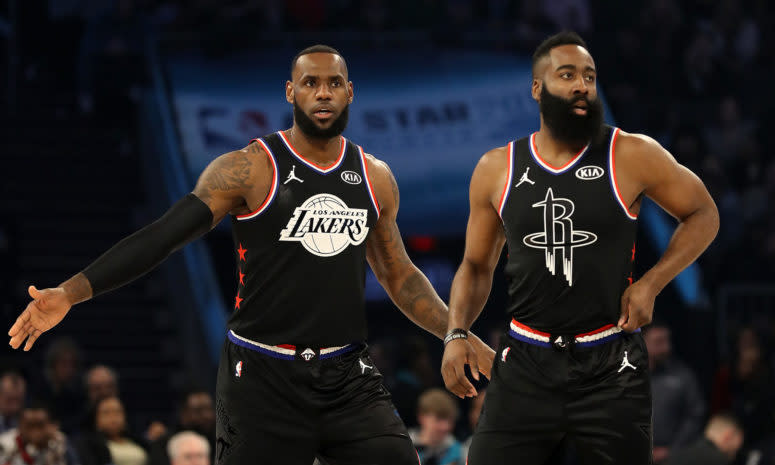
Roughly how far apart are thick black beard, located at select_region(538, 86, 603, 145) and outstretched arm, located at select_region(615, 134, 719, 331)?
5.1 inches

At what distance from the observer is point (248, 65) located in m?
14.2

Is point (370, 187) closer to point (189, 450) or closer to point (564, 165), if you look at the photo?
point (564, 165)

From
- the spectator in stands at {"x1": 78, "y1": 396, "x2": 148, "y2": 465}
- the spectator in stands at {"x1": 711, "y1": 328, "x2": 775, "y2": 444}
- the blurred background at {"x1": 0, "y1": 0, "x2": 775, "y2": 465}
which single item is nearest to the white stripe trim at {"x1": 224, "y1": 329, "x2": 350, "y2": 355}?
the spectator in stands at {"x1": 78, "y1": 396, "x2": 148, "y2": 465}

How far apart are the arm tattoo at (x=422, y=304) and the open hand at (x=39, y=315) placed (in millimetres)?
1597

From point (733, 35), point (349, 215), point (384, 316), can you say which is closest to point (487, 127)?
point (384, 316)

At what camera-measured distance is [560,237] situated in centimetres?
479

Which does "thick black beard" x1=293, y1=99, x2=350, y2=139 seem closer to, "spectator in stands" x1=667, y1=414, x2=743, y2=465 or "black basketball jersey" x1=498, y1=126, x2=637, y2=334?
"black basketball jersey" x1=498, y1=126, x2=637, y2=334

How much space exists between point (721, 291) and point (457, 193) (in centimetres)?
311

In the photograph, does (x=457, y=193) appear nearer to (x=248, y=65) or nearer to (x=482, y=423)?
(x=248, y=65)

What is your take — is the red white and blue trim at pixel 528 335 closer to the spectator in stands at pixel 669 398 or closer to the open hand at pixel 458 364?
the open hand at pixel 458 364

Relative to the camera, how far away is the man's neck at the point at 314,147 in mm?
5254

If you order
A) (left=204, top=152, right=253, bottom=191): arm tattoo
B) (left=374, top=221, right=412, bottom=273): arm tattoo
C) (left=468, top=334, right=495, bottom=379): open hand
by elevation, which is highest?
(left=204, top=152, right=253, bottom=191): arm tattoo

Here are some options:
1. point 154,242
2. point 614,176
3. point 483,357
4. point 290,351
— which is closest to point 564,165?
point 614,176

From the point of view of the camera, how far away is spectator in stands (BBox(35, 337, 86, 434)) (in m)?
10.1
